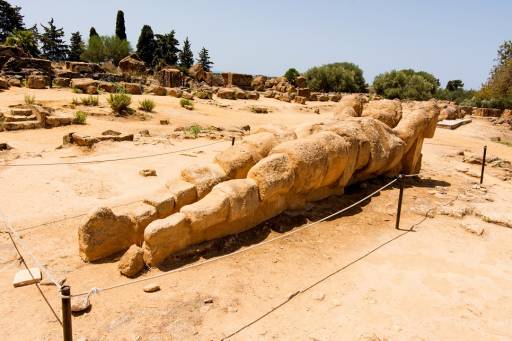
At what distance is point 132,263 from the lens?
4.23m

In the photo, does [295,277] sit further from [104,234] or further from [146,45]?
[146,45]

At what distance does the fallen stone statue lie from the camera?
4.46 m

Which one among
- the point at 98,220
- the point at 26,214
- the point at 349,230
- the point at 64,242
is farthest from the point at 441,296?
the point at 26,214

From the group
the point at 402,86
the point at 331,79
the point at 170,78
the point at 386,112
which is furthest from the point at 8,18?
the point at 386,112

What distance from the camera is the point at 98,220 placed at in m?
4.42

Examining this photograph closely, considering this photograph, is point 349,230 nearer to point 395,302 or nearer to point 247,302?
point 395,302

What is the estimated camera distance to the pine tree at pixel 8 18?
37.4 m

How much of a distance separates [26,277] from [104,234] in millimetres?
869

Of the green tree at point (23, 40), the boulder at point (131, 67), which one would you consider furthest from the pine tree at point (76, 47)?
the boulder at point (131, 67)

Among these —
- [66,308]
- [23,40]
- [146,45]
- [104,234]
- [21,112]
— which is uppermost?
[146,45]

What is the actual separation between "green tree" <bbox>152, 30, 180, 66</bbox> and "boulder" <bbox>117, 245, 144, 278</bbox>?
40.6 metres

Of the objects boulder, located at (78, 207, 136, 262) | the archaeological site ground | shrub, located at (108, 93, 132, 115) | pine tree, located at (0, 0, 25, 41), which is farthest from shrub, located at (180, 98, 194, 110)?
pine tree, located at (0, 0, 25, 41)

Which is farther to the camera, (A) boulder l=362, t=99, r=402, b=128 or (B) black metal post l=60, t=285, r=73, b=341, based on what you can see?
(A) boulder l=362, t=99, r=402, b=128

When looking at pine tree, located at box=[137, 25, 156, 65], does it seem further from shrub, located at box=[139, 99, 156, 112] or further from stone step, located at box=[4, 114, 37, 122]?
stone step, located at box=[4, 114, 37, 122]
